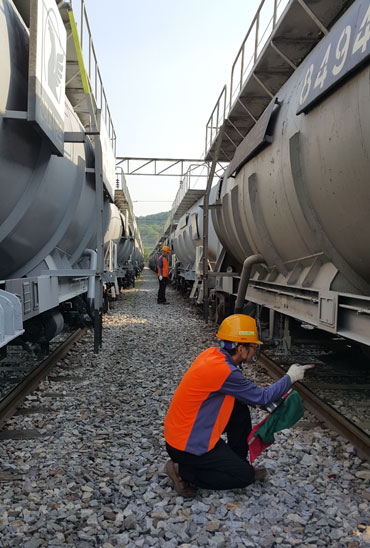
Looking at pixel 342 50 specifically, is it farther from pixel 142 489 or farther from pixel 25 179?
pixel 142 489

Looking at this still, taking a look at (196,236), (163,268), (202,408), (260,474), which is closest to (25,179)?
(202,408)

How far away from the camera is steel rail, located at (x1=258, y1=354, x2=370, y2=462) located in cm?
334

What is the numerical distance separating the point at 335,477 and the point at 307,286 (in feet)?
6.16

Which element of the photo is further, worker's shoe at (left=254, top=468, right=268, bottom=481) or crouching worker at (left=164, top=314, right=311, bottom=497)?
worker's shoe at (left=254, top=468, right=268, bottom=481)

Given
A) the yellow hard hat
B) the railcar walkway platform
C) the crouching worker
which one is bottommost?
the crouching worker

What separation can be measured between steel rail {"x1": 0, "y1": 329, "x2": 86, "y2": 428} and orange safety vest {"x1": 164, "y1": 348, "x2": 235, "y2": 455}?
1.92 metres

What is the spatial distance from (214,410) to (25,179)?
2666 mm

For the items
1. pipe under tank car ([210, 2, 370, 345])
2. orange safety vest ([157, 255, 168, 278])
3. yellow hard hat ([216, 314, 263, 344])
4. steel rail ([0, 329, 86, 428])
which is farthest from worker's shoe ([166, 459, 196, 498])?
orange safety vest ([157, 255, 168, 278])

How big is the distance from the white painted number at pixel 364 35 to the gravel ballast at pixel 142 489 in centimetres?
295

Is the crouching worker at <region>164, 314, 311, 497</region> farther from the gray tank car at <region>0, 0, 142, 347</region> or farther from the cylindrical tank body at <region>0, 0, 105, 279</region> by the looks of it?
the cylindrical tank body at <region>0, 0, 105, 279</region>

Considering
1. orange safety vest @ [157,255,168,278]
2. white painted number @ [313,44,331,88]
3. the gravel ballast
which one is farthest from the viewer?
orange safety vest @ [157,255,168,278]

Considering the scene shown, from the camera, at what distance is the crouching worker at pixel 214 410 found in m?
2.75

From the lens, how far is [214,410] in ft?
9.18

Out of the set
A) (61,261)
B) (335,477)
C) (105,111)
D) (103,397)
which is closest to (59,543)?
(335,477)
